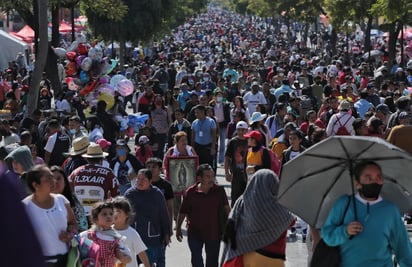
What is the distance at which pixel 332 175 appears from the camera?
6164mm

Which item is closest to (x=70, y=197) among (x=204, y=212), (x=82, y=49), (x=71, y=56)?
(x=204, y=212)

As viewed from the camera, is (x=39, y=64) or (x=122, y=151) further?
(x=39, y=64)

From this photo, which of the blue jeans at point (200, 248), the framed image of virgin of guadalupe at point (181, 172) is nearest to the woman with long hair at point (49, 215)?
the blue jeans at point (200, 248)

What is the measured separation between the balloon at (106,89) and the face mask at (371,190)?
1649 cm

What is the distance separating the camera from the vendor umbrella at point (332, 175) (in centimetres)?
607

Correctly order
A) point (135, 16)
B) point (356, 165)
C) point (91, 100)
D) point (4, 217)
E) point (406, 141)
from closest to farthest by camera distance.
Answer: point (4, 217) < point (356, 165) < point (406, 141) < point (91, 100) < point (135, 16)

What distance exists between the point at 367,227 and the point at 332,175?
0.63 metres

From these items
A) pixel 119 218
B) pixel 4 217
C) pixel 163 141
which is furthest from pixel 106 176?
pixel 163 141

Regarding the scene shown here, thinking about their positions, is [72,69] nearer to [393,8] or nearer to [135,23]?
[393,8]

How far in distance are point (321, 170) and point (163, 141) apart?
1235cm

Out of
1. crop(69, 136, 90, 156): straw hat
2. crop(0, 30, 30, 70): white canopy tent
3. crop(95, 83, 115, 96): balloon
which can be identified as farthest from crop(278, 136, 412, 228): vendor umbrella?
crop(0, 30, 30, 70): white canopy tent

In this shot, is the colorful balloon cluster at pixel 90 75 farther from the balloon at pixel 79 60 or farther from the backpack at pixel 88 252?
the backpack at pixel 88 252

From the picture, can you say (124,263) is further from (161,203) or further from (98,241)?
(161,203)

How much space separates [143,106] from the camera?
68.5 feet
